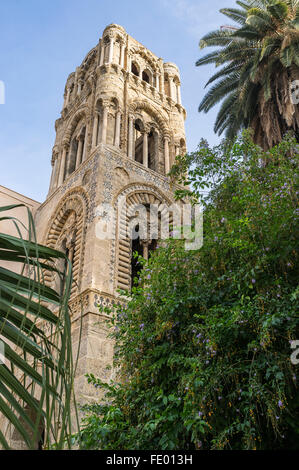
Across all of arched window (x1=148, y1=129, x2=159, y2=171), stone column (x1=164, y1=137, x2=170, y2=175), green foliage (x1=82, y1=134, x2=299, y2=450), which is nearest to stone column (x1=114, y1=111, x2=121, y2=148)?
arched window (x1=148, y1=129, x2=159, y2=171)

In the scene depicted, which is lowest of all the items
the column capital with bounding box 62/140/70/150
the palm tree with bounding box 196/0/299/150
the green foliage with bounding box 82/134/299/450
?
the green foliage with bounding box 82/134/299/450

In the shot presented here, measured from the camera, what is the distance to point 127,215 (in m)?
12.1

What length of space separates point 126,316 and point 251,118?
7.24 m

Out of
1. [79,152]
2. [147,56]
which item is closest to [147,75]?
[147,56]

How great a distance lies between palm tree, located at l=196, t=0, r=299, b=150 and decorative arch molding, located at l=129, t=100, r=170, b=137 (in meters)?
4.43

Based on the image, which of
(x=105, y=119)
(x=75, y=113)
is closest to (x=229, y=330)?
(x=105, y=119)

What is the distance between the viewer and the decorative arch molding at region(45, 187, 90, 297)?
36.7 ft

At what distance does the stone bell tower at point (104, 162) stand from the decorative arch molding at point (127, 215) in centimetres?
3

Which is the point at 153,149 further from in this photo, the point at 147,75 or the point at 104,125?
the point at 147,75

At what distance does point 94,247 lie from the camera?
10.5m

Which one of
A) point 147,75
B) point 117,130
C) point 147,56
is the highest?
point 147,56

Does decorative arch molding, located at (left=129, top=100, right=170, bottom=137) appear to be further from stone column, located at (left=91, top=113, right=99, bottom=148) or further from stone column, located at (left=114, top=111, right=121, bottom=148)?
stone column, located at (left=91, top=113, right=99, bottom=148)

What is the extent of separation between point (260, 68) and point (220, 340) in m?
8.49

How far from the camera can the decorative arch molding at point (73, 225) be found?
11.2m
